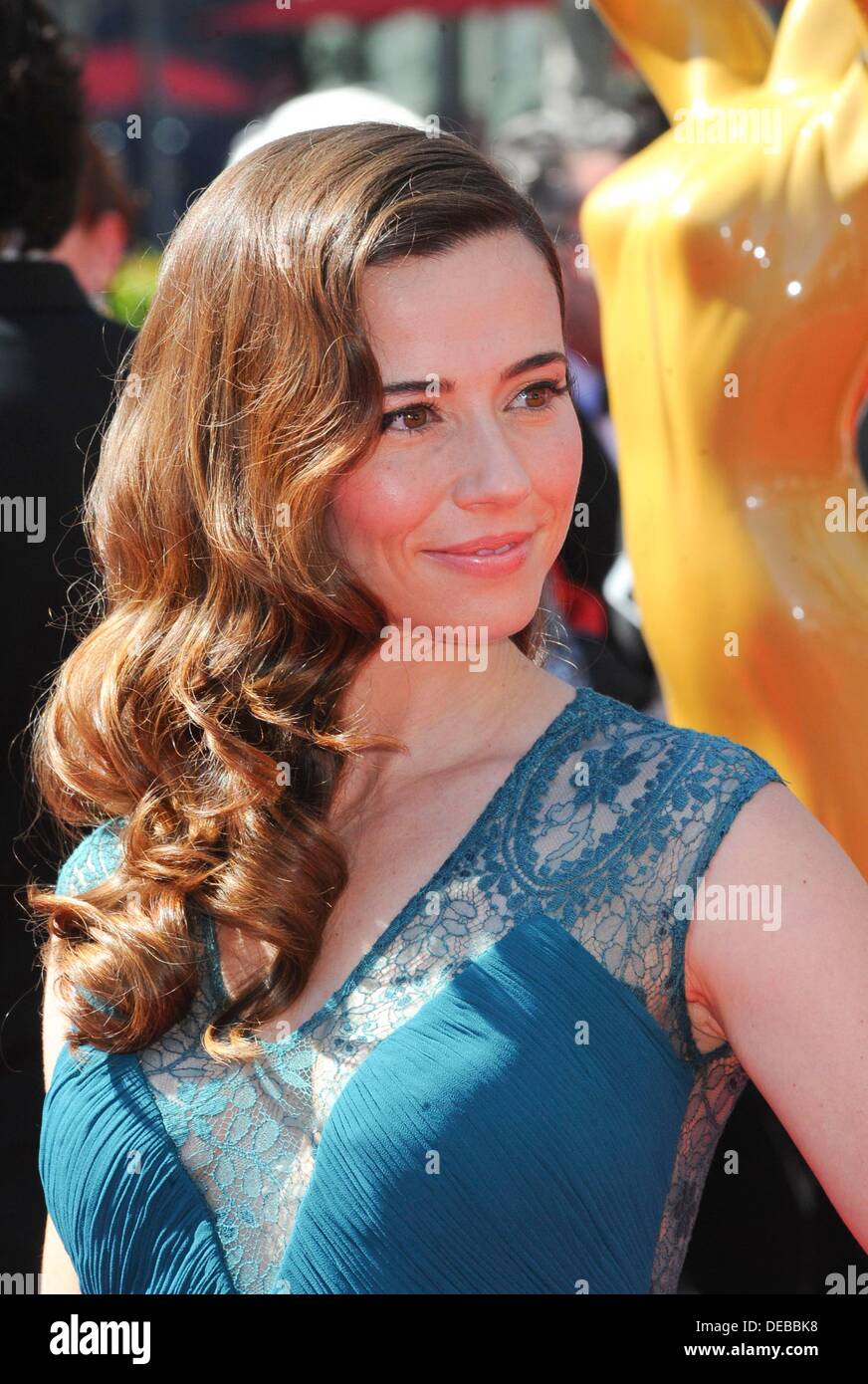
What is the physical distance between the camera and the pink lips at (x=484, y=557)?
4.93 ft

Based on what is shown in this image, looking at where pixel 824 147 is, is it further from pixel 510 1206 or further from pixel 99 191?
pixel 99 191

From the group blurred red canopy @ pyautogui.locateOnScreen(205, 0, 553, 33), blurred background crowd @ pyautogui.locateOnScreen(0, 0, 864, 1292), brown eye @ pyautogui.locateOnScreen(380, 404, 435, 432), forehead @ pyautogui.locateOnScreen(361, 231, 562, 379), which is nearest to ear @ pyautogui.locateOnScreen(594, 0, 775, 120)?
blurred background crowd @ pyautogui.locateOnScreen(0, 0, 864, 1292)

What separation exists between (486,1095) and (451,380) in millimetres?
625

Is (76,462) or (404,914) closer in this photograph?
(404,914)

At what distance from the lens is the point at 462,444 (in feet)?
4.89

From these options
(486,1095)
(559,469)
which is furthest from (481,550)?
(486,1095)

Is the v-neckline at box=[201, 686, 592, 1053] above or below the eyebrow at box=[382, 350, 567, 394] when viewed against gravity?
below

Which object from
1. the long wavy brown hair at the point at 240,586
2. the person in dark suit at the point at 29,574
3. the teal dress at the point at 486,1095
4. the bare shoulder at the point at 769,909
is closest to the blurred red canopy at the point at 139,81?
the person in dark suit at the point at 29,574

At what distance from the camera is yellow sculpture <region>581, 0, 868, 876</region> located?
1.81 metres

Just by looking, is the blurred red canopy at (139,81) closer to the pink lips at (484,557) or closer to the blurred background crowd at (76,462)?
the blurred background crowd at (76,462)

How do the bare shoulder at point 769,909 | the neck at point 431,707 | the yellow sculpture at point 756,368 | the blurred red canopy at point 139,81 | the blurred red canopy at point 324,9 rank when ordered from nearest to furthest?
the bare shoulder at point 769,909 < the neck at point 431,707 < the yellow sculpture at point 756,368 < the blurred red canopy at point 324,9 < the blurred red canopy at point 139,81

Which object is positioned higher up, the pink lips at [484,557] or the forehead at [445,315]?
the forehead at [445,315]

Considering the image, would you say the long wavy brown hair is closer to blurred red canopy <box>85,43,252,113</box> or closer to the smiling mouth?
the smiling mouth

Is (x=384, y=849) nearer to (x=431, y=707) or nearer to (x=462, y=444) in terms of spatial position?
(x=431, y=707)
